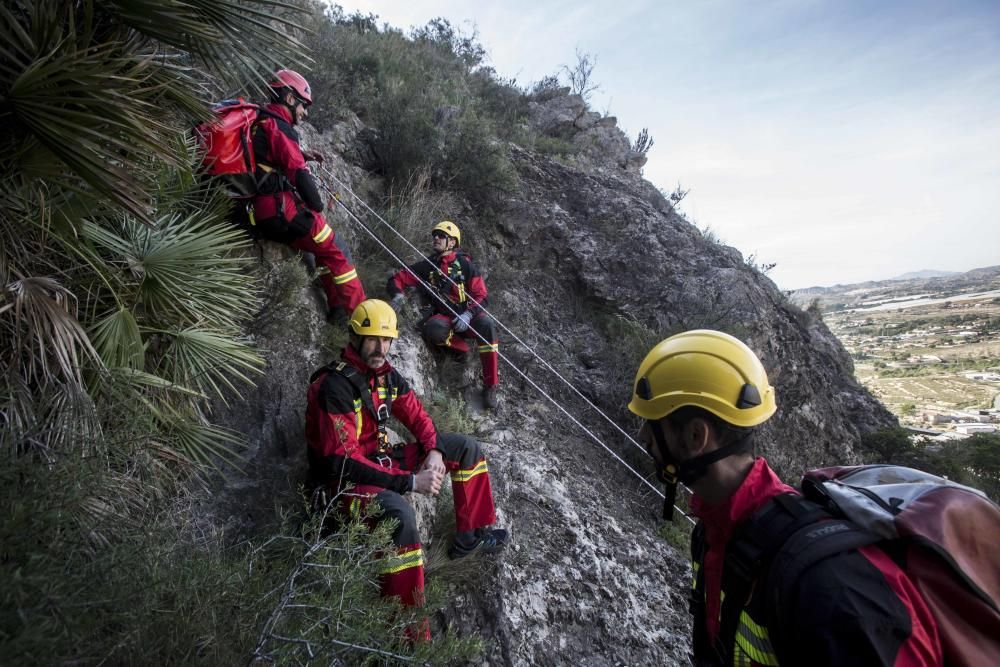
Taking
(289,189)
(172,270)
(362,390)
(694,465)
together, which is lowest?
(362,390)

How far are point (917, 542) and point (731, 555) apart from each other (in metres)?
0.44

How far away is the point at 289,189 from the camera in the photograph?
435 centimetres

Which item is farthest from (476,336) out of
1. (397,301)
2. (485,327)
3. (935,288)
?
(935,288)

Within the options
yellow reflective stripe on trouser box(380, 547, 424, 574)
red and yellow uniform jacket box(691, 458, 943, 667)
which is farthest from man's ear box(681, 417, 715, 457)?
yellow reflective stripe on trouser box(380, 547, 424, 574)

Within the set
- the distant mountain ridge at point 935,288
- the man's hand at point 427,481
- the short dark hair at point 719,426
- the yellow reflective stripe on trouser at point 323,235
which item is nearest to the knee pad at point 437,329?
the yellow reflective stripe on trouser at point 323,235

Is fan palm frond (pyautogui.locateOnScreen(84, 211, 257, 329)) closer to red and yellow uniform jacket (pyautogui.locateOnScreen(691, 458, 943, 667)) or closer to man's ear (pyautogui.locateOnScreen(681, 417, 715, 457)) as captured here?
man's ear (pyautogui.locateOnScreen(681, 417, 715, 457))

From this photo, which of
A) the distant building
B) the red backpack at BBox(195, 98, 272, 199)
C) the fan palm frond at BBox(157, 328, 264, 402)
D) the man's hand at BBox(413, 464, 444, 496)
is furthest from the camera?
the distant building

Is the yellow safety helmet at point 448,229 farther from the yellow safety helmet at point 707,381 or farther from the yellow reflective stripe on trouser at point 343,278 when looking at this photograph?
the yellow safety helmet at point 707,381

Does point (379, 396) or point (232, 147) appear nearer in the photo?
point (379, 396)

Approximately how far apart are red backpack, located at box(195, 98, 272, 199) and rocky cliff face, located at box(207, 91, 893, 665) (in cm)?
62

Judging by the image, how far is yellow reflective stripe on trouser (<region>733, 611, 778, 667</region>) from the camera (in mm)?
1321

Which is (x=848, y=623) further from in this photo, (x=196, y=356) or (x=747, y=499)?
(x=196, y=356)

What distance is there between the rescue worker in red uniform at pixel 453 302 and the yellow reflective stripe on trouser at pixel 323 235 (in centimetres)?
123

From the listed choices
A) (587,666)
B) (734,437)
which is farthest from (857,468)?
(587,666)
